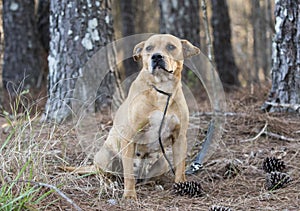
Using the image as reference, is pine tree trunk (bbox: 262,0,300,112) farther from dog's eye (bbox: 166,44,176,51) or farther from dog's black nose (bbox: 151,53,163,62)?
dog's black nose (bbox: 151,53,163,62)

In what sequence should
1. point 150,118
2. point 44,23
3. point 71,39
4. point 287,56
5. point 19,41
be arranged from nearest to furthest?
1. point 150,118
2. point 287,56
3. point 71,39
4. point 19,41
5. point 44,23

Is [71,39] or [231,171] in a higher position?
[71,39]

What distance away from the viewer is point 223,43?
1030 cm

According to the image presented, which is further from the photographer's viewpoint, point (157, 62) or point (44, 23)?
point (44, 23)

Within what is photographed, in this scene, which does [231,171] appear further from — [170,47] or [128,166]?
[170,47]

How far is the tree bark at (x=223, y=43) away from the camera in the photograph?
33.3 feet

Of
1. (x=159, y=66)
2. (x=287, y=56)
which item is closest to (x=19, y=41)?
(x=287, y=56)

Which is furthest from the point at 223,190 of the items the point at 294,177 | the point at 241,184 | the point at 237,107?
the point at 237,107

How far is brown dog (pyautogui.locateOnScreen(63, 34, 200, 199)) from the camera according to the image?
3.58m

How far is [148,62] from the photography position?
3670mm

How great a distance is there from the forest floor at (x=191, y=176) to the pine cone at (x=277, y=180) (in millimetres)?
50

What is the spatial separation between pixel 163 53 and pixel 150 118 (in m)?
0.52

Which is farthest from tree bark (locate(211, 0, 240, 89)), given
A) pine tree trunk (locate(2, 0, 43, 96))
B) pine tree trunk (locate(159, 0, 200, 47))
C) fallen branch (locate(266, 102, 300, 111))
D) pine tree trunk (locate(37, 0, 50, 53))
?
fallen branch (locate(266, 102, 300, 111))

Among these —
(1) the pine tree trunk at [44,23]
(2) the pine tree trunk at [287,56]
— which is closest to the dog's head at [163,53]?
(2) the pine tree trunk at [287,56]
